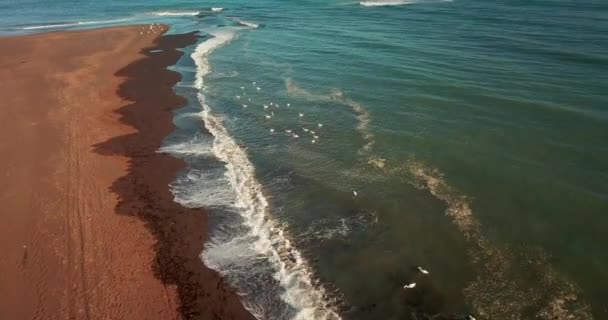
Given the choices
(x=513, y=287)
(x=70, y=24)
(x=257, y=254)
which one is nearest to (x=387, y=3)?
(x=70, y=24)

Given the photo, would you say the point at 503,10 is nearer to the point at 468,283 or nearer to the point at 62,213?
the point at 468,283

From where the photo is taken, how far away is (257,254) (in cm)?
1297

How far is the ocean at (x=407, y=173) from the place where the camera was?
1177 cm

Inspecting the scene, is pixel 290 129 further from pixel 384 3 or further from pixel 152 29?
pixel 384 3

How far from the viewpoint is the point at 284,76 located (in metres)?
28.5

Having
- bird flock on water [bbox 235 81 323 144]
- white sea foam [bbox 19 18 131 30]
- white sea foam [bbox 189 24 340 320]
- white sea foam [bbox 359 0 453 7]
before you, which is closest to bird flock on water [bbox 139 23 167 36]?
white sea foam [bbox 19 18 131 30]

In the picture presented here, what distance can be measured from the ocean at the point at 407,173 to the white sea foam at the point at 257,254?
2.0 inches

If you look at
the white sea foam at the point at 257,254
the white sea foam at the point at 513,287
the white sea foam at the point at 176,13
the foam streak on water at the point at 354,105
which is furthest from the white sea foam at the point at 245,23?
the white sea foam at the point at 513,287

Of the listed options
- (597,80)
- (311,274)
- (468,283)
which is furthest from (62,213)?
(597,80)

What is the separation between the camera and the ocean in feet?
38.6

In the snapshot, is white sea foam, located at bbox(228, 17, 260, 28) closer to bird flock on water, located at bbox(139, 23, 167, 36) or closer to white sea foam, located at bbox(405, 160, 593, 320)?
bird flock on water, located at bbox(139, 23, 167, 36)

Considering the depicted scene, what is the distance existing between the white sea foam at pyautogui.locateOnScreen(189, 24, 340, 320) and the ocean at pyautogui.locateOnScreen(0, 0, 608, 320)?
50 millimetres

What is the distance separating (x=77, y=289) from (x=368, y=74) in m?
20.6

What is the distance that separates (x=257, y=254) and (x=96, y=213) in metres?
5.79
